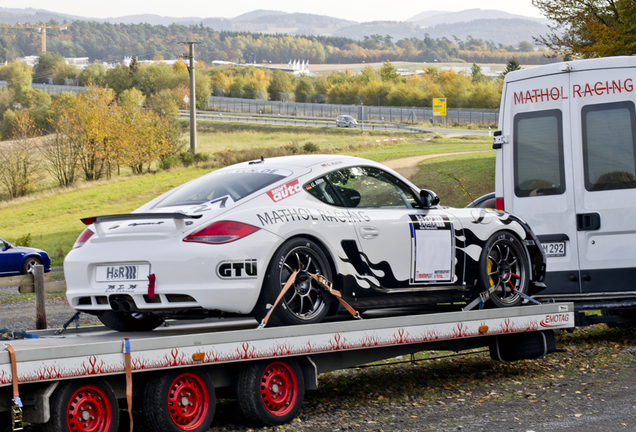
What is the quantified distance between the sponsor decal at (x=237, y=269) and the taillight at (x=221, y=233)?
0.16 m

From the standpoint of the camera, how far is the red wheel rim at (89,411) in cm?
444

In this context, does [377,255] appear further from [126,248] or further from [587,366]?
[587,366]

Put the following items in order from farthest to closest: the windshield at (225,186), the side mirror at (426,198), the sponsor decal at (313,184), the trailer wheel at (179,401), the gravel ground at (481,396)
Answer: the side mirror at (426,198)
the sponsor decal at (313,184)
the windshield at (225,186)
the gravel ground at (481,396)
the trailer wheel at (179,401)

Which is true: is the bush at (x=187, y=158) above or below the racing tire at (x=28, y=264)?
above

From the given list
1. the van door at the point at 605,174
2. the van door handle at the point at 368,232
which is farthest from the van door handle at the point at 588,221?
the van door handle at the point at 368,232

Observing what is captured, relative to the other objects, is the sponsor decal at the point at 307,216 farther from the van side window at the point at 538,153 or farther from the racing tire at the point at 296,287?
the van side window at the point at 538,153

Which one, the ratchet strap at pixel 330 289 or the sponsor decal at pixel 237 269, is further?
the ratchet strap at pixel 330 289

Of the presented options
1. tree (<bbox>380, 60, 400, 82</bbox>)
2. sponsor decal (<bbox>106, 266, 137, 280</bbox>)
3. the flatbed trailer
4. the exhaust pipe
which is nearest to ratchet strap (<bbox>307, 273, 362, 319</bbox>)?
the flatbed trailer

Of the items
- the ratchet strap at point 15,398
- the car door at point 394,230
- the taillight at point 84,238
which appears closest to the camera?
the ratchet strap at point 15,398

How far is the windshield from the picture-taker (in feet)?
18.9

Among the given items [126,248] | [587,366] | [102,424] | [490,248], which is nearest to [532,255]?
[490,248]

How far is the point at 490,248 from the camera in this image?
6.94 metres

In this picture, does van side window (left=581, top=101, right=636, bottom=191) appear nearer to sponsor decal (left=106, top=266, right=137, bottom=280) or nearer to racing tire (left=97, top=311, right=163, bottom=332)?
racing tire (left=97, top=311, right=163, bottom=332)

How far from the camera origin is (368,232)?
6.04 m
